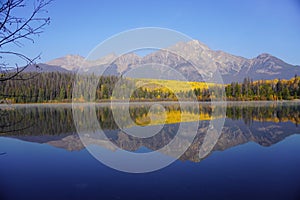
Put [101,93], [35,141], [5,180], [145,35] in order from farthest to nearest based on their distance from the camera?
[101,93] < [35,141] < [145,35] < [5,180]

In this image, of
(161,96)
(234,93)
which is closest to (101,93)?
(161,96)

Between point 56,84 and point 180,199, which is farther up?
point 56,84

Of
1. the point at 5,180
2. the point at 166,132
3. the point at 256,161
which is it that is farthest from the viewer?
the point at 166,132

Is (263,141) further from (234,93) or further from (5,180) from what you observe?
(234,93)

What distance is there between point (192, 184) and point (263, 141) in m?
6.23

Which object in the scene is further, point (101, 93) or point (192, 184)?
point (101, 93)

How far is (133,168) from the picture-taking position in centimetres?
657

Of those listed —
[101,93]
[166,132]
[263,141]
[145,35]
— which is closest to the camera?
[145,35]

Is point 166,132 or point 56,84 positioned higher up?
point 56,84

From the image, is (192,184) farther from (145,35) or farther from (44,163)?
(44,163)

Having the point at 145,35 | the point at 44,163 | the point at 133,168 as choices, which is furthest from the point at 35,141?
the point at 145,35

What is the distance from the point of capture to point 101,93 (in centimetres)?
5431

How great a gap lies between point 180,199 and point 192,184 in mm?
854

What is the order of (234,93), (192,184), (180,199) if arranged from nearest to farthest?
(180,199), (192,184), (234,93)
